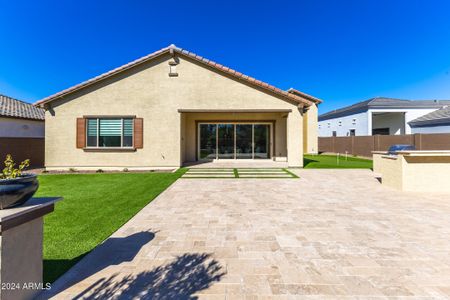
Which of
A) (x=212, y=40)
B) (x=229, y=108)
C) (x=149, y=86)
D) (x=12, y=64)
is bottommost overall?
(x=229, y=108)

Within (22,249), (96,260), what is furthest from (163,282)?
(22,249)

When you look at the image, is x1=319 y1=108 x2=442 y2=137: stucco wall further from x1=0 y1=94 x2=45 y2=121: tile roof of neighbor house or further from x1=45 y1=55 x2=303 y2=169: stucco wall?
x1=0 y1=94 x2=45 y2=121: tile roof of neighbor house

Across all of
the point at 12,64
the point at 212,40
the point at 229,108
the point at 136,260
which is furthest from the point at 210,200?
the point at 12,64

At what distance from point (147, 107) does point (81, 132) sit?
3.93m

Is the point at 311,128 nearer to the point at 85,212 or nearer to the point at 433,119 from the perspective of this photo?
the point at 433,119

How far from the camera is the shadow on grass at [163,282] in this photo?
2.49 m

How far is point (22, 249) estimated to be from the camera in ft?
7.34

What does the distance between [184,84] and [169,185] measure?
6584 millimetres

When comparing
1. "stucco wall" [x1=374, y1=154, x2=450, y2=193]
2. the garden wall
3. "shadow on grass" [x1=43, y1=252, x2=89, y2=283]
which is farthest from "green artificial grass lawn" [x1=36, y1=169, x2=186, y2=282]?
the garden wall

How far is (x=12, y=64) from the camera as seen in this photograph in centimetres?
1922

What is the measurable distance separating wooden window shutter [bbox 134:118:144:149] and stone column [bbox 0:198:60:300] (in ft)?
33.4

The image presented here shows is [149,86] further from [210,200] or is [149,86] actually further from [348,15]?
[348,15]

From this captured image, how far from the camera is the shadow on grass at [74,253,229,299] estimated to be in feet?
8.18

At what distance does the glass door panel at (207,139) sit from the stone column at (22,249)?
522 inches
